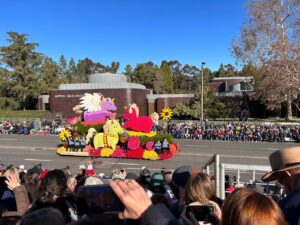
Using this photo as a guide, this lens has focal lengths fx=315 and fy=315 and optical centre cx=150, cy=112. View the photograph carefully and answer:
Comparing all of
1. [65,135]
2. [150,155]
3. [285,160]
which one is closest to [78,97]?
[65,135]

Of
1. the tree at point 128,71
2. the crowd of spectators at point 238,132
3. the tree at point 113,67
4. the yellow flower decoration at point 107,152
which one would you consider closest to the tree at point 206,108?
the crowd of spectators at point 238,132

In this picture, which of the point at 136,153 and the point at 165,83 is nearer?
the point at 136,153

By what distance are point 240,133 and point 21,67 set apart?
141 feet

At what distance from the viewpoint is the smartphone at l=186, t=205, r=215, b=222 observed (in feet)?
8.16

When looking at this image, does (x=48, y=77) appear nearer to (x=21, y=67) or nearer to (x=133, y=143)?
(x=21, y=67)

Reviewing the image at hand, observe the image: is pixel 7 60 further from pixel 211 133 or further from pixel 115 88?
pixel 211 133

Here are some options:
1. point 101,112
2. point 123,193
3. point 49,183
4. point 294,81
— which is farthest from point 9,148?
point 294,81

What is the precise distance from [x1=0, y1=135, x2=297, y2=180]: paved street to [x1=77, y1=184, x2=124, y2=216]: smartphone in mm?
12701

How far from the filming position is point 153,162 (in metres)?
17.5

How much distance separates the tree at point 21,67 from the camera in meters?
53.9

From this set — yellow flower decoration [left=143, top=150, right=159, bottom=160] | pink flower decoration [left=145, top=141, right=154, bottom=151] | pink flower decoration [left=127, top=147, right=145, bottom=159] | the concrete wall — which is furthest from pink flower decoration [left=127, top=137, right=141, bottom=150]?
the concrete wall

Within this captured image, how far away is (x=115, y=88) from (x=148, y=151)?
26.0 metres

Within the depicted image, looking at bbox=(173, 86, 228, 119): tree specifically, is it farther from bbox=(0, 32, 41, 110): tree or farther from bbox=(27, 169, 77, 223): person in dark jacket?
bbox=(27, 169, 77, 223): person in dark jacket

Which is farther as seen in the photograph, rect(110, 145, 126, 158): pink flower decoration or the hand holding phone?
rect(110, 145, 126, 158): pink flower decoration
